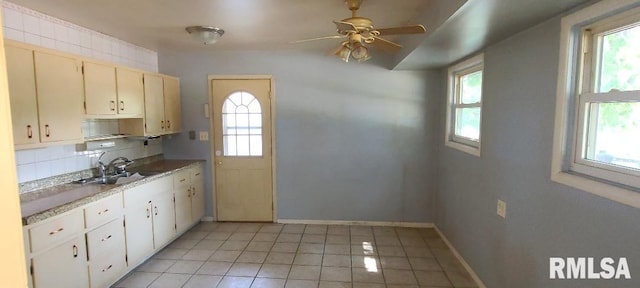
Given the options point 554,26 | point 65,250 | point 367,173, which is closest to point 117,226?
point 65,250

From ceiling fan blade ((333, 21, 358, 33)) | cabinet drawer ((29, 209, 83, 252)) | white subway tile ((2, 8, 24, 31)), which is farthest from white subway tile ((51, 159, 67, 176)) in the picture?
ceiling fan blade ((333, 21, 358, 33))

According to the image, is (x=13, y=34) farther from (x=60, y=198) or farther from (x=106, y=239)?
(x=106, y=239)

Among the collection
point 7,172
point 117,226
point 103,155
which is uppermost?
point 7,172

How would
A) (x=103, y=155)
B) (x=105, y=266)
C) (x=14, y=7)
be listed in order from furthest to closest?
(x=103, y=155) < (x=105, y=266) < (x=14, y=7)

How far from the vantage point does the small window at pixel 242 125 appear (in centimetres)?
434

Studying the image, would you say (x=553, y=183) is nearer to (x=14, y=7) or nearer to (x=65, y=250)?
(x=65, y=250)

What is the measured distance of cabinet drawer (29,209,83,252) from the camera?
206 centimetres

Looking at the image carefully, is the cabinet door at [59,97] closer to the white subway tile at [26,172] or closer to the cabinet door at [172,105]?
the white subway tile at [26,172]

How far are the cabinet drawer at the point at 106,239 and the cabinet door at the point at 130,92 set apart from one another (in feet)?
3.65

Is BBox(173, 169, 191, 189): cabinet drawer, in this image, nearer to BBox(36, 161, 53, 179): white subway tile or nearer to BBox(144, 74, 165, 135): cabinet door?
BBox(144, 74, 165, 135): cabinet door

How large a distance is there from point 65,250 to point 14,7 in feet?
6.11

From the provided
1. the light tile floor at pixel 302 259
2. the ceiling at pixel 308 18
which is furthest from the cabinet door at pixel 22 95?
the light tile floor at pixel 302 259

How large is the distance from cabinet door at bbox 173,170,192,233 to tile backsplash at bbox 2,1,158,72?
144 centimetres

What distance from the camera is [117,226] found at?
282 cm
